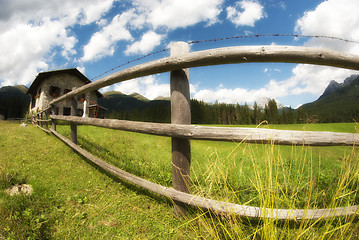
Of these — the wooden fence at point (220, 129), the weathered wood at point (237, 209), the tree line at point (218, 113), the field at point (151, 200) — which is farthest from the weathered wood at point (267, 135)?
the tree line at point (218, 113)

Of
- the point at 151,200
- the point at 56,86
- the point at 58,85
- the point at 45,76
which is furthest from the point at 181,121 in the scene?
the point at 45,76

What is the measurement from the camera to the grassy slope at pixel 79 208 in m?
1.74

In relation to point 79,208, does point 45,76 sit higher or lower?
higher

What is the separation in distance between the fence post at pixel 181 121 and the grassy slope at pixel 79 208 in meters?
0.38

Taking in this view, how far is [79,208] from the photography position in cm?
214

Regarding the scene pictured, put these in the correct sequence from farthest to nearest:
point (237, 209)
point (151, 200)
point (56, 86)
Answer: point (56, 86) → point (151, 200) → point (237, 209)

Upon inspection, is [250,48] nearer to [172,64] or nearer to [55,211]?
[172,64]

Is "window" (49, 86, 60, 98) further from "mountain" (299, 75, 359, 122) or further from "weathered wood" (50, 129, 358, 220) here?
"mountain" (299, 75, 359, 122)

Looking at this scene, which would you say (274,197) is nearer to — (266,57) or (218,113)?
(266,57)

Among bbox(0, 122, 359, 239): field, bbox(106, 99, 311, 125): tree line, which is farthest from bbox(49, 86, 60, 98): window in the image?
bbox(106, 99, 311, 125): tree line

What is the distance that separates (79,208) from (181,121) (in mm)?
1882

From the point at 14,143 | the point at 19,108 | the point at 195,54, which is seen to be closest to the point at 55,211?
the point at 195,54

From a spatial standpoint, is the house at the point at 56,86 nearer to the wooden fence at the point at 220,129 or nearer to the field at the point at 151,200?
the field at the point at 151,200

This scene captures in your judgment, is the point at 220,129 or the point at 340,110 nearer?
the point at 220,129
